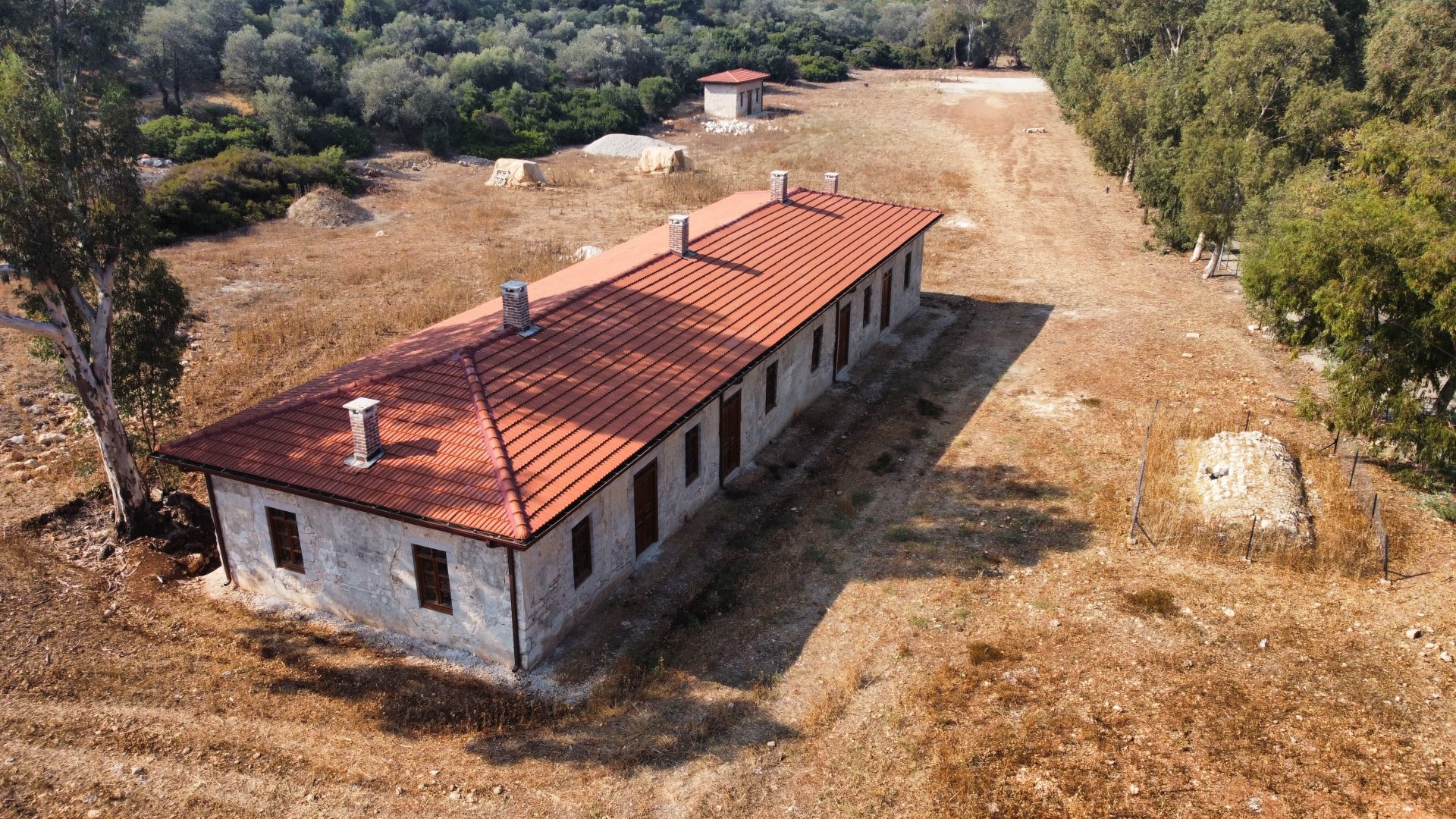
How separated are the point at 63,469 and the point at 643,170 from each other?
33.5 meters

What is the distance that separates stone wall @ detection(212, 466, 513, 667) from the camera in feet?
47.5

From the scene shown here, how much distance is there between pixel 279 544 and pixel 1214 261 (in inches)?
1231

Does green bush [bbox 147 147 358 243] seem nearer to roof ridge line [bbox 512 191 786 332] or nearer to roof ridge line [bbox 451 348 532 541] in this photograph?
roof ridge line [bbox 512 191 786 332]

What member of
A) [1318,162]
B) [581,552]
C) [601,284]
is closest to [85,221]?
[601,284]

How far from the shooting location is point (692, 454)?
750 inches

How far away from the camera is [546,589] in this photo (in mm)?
14938

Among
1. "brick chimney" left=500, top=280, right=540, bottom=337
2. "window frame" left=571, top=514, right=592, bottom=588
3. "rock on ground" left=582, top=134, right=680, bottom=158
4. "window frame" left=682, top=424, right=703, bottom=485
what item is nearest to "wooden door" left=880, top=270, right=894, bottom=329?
"window frame" left=682, top=424, right=703, bottom=485

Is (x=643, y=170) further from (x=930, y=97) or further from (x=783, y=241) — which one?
(x=930, y=97)

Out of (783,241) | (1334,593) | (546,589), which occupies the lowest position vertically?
(1334,593)

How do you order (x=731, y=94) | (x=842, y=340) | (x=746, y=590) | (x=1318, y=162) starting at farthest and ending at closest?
(x=731, y=94) → (x=1318, y=162) → (x=842, y=340) → (x=746, y=590)

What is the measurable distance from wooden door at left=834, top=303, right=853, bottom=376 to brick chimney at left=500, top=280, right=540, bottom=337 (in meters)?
9.27

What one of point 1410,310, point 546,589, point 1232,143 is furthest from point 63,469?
point 1232,143

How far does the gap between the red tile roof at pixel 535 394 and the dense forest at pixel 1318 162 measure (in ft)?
34.7

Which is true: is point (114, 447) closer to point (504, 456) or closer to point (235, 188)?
point (504, 456)
